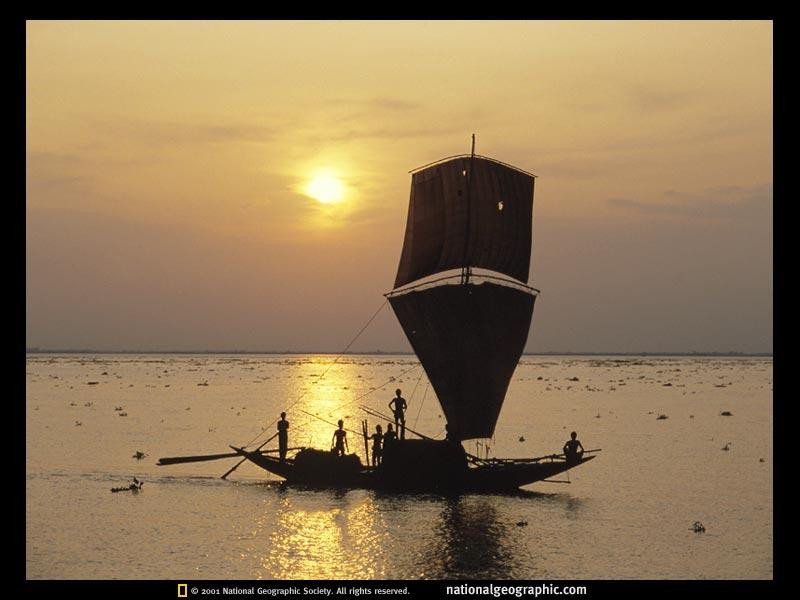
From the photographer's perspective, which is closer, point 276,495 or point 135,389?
point 276,495

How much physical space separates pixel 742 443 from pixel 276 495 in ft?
122

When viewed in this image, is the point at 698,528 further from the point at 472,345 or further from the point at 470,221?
the point at 470,221

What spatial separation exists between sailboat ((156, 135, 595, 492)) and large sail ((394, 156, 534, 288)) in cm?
5

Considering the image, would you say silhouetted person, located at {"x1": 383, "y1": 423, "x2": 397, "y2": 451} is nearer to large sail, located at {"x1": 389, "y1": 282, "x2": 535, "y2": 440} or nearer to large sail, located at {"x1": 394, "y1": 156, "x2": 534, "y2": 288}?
large sail, located at {"x1": 389, "y1": 282, "x2": 535, "y2": 440}

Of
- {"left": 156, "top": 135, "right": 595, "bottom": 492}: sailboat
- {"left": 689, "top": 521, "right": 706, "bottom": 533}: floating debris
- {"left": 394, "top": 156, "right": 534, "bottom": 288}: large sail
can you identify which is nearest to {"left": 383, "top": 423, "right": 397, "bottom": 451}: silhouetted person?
{"left": 156, "top": 135, "right": 595, "bottom": 492}: sailboat

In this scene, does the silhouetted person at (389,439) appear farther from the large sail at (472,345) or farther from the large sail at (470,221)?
the large sail at (470,221)

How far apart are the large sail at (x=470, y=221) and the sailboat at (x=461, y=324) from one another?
5 cm

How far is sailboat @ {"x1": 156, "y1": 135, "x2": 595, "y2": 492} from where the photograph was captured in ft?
136

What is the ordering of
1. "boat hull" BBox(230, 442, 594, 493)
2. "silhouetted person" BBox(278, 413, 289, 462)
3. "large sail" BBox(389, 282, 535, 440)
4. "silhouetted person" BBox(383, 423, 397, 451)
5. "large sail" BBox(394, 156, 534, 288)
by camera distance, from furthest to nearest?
"large sail" BBox(394, 156, 534, 288)
"large sail" BBox(389, 282, 535, 440)
"silhouetted person" BBox(278, 413, 289, 462)
"silhouetted person" BBox(383, 423, 397, 451)
"boat hull" BBox(230, 442, 594, 493)

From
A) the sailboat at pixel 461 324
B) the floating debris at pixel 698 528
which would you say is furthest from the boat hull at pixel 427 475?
the floating debris at pixel 698 528

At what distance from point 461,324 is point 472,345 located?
1.16 metres
